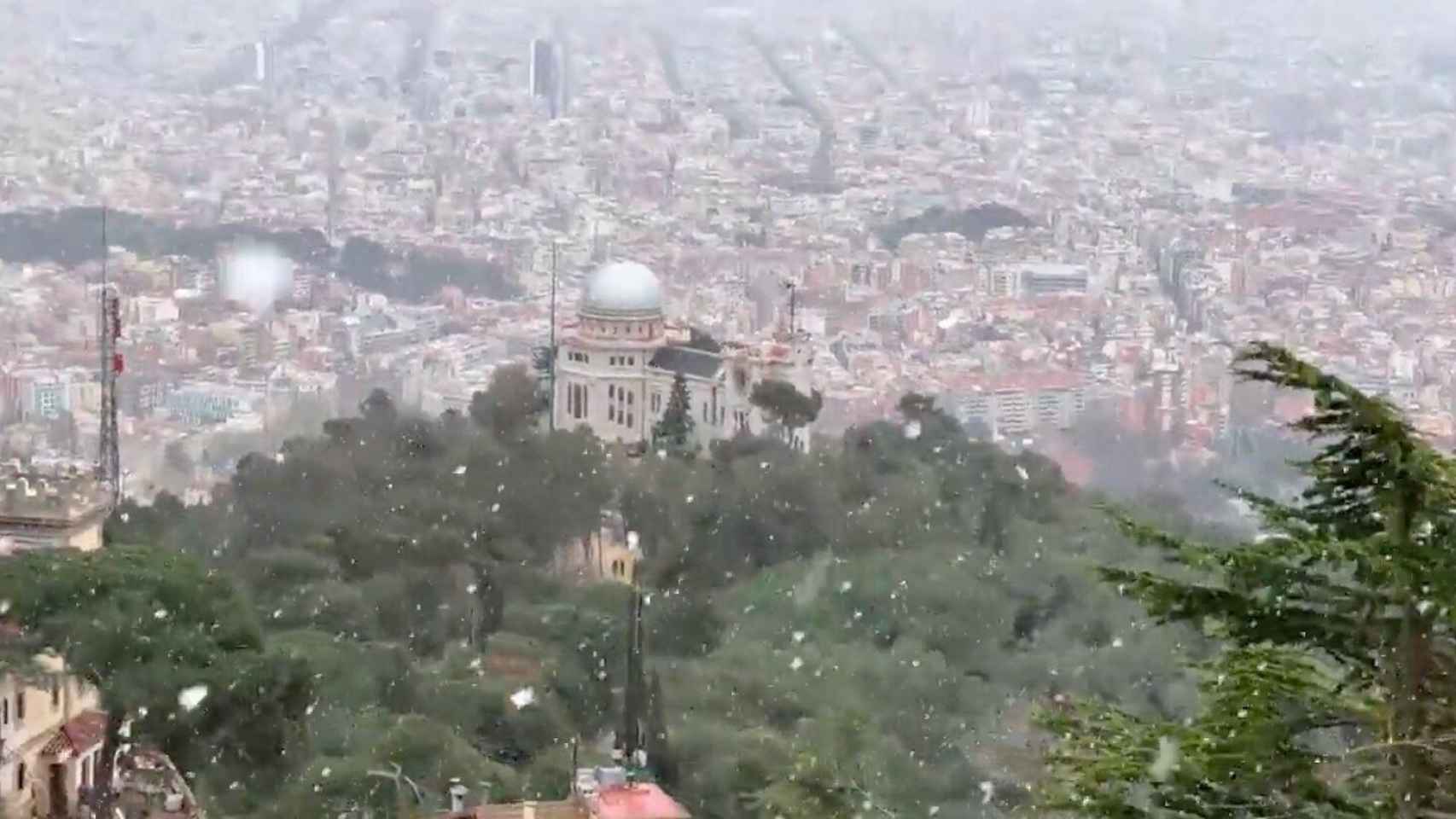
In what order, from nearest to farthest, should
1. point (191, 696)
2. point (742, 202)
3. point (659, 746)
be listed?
point (191, 696)
point (659, 746)
point (742, 202)

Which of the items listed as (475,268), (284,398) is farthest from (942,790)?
(475,268)

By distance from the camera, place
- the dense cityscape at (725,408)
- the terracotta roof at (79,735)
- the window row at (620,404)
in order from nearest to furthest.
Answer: the dense cityscape at (725,408) → the terracotta roof at (79,735) → the window row at (620,404)

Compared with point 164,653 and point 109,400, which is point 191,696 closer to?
point 164,653

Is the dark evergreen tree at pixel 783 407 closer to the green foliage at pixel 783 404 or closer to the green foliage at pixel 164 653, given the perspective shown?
the green foliage at pixel 783 404

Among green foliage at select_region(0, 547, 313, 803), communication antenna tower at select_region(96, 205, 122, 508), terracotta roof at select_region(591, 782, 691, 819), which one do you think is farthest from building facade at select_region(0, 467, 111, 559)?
terracotta roof at select_region(591, 782, 691, 819)

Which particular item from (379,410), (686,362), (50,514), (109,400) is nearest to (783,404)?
(686,362)

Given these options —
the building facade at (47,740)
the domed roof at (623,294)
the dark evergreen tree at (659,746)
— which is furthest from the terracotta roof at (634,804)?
the domed roof at (623,294)
